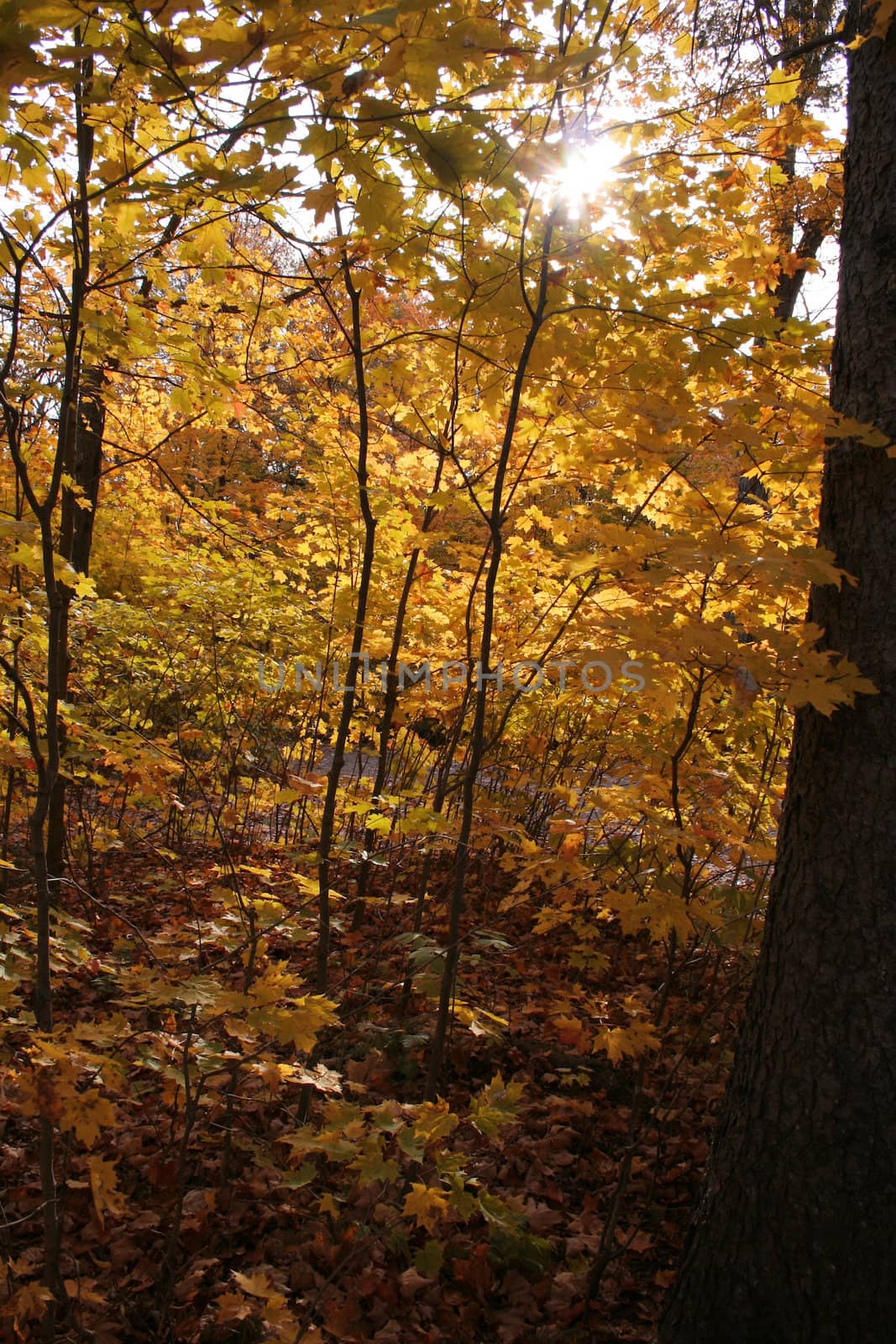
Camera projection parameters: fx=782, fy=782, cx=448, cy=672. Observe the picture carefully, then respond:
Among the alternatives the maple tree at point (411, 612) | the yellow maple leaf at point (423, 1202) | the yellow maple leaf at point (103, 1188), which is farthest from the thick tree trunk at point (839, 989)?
the yellow maple leaf at point (103, 1188)

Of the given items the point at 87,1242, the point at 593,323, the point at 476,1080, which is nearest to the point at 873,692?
the point at 593,323

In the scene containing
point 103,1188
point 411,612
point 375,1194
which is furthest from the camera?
point 411,612

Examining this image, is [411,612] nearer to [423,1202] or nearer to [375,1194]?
[375,1194]

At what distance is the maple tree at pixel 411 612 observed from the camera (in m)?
1.88

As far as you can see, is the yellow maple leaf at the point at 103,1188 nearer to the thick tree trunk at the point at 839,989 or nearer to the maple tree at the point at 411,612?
the maple tree at the point at 411,612

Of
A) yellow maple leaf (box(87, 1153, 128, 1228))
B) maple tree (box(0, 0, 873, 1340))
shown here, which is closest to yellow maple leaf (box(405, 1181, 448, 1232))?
maple tree (box(0, 0, 873, 1340))

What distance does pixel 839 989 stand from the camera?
188 centimetres

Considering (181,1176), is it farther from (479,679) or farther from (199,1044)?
(479,679)

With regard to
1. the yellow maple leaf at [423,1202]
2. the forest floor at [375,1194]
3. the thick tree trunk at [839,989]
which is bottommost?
the forest floor at [375,1194]

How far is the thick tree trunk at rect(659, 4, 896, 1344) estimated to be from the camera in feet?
5.89

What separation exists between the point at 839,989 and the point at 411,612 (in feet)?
10.4

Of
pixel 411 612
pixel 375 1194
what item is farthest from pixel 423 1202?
pixel 411 612

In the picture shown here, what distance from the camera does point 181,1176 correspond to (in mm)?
1987

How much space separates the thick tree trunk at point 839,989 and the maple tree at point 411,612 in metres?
0.15
